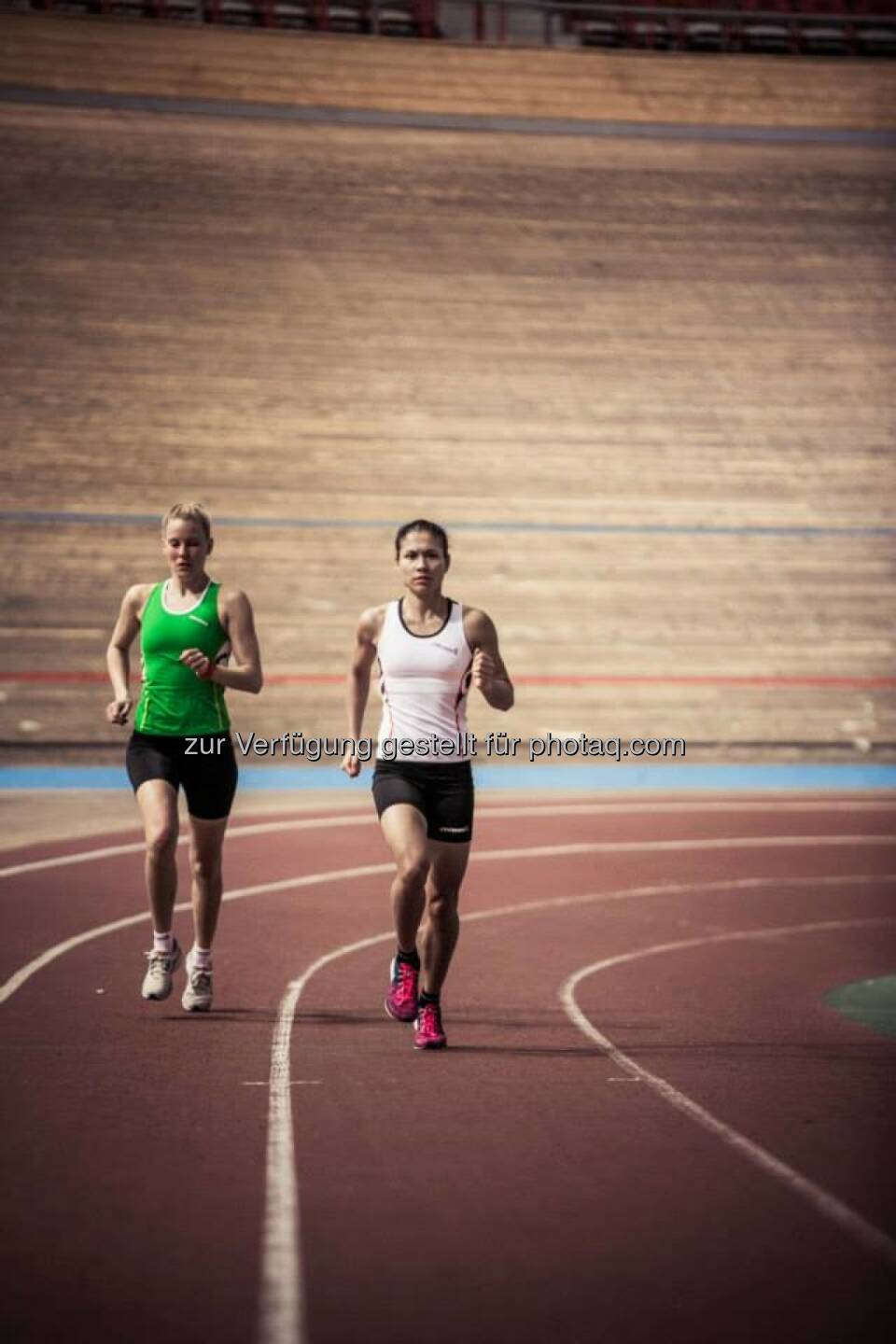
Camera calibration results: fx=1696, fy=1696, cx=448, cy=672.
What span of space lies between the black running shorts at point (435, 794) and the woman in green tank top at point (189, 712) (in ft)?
2.41

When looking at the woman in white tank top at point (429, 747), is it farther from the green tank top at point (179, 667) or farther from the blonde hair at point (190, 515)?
the blonde hair at point (190, 515)

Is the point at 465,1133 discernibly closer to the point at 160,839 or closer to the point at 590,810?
the point at 160,839

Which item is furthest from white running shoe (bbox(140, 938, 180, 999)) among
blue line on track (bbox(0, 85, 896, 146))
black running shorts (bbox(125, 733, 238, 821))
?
blue line on track (bbox(0, 85, 896, 146))

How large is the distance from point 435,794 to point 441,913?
0.44 m

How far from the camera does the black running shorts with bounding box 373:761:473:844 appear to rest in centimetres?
620

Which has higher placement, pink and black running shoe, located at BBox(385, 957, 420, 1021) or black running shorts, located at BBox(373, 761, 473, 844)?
black running shorts, located at BBox(373, 761, 473, 844)

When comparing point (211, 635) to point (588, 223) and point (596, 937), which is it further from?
point (588, 223)

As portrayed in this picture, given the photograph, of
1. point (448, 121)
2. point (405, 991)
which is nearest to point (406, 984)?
point (405, 991)

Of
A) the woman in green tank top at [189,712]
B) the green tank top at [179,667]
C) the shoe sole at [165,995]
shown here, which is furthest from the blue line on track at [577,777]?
the green tank top at [179,667]

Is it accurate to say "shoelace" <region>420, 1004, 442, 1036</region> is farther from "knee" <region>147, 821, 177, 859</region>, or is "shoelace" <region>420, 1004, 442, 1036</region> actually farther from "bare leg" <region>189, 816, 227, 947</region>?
"knee" <region>147, 821, 177, 859</region>

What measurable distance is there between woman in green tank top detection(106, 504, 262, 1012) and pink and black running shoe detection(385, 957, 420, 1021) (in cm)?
78

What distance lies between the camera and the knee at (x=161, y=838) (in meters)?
6.58

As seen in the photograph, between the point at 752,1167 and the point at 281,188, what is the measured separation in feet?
55.8

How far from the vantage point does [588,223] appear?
65.9ft
